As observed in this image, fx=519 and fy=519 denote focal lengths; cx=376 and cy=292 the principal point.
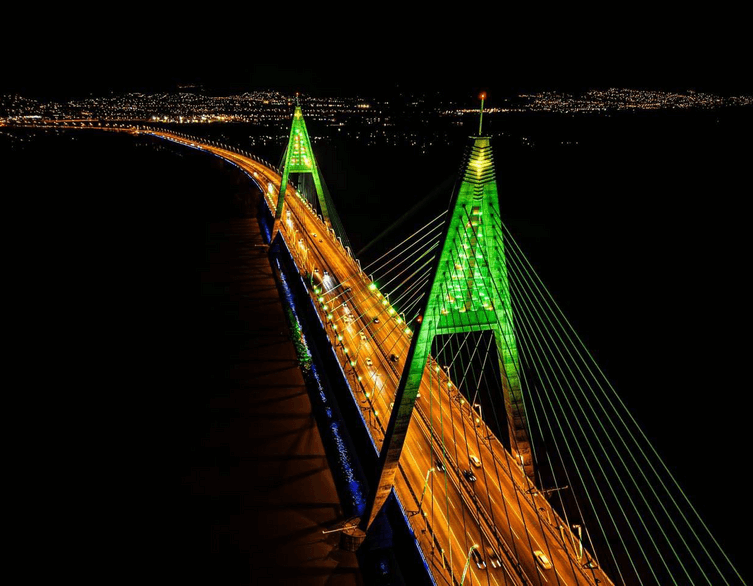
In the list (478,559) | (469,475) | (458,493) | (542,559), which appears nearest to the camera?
(478,559)

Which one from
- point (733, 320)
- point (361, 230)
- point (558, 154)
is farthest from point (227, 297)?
point (558, 154)

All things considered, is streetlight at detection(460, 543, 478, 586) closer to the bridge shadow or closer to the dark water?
the bridge shadow

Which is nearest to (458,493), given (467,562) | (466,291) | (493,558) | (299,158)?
(493,558)

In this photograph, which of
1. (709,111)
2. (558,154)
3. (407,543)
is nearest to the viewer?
(407,543)

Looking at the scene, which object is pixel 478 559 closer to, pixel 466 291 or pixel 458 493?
pixel 458 493

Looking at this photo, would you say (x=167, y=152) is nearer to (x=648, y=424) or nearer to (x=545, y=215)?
(x=545, y=215)

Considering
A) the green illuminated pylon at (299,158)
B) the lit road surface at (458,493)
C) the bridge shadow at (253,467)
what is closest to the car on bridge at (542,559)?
the lit road surface at (458,493)
